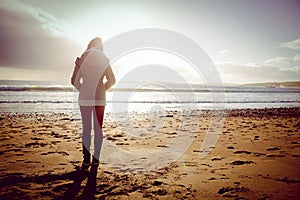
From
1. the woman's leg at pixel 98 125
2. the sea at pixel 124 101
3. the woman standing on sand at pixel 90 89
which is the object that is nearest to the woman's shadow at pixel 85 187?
the woman standing on sand at pixel 90 89

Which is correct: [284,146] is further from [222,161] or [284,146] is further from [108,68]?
[108,68]

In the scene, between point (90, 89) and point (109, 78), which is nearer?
point (90, 89)

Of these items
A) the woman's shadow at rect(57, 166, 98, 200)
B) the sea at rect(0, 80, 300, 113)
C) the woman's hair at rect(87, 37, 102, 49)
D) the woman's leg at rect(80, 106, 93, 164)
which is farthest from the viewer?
the sea at rect(0, 80, 300, 113)

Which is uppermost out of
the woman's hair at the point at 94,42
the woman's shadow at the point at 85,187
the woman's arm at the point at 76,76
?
the woman's hair at the point at 94,42

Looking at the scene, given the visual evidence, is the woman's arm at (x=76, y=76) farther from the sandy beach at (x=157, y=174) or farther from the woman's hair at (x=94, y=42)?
the sandy beach at (x=157, y=174)

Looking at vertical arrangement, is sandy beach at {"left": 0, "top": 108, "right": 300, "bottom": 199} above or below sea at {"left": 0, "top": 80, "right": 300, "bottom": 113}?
below

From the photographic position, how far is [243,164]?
12.6ft

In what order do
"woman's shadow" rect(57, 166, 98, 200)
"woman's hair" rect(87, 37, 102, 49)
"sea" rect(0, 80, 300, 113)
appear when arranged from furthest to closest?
"sea" rect(0, 80, 300, 113) → "woman's hair" rect(87, 37, 102, 49) → "woman's shadow" rect(57, 166, 98, 200)

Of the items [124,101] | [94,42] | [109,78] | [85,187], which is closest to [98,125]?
[109,78]

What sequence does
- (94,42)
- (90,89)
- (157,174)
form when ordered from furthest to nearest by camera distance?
(94,42) < (90,89) < (157,174)

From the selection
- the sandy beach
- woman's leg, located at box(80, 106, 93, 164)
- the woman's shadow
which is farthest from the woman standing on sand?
the sandy beach

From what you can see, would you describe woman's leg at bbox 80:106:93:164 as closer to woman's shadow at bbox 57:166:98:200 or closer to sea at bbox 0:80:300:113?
woman's shadow at bbox 57:166:98:200

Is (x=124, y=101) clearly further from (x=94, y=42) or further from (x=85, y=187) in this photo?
(x=85, y=187)

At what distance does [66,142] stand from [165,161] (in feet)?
9.53
